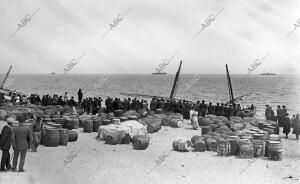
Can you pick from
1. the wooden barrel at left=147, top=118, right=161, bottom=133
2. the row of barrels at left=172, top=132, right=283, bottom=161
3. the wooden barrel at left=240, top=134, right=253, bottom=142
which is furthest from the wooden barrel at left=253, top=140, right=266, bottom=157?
the wooden barrel at left=147, top=118, right=161, bottom=133

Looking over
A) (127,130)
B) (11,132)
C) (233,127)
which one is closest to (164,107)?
(233,127)

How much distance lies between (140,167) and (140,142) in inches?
124

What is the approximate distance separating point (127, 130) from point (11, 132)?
7203mm

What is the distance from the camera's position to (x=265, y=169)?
13875 mm

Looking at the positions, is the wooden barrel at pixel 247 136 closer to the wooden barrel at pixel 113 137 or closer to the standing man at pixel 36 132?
the wooden barrel at pixel 113 137

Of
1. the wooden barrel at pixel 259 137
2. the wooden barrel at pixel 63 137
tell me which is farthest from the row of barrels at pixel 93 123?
the wooden barrel at pixel 259 137

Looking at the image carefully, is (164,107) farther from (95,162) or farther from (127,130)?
(95,162)

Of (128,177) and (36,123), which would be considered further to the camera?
(36,123)

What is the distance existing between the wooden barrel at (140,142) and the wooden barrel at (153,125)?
13.9ft

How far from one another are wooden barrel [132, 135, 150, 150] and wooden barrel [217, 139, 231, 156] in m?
3.23

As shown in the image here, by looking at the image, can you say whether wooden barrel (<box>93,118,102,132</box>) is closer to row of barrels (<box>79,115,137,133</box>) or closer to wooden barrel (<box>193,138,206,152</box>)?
row of barrels (<box>79,115,137,133</box>)

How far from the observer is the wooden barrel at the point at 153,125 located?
21172 mm

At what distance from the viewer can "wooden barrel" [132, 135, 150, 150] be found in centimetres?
1659

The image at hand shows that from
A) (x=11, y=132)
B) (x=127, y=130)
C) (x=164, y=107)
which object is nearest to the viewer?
(x=11, y=132)
